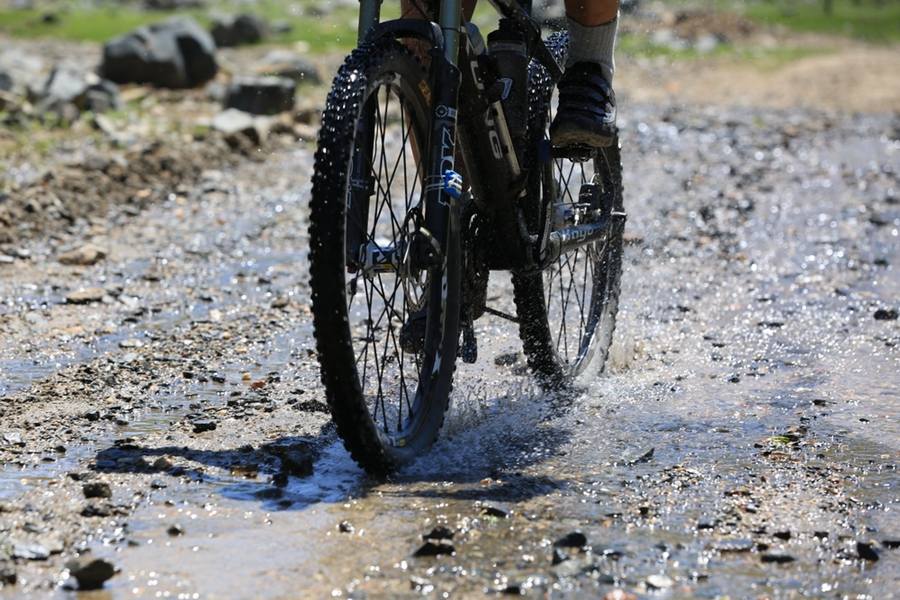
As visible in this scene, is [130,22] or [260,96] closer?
[260,96]

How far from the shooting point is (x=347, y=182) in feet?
8.64

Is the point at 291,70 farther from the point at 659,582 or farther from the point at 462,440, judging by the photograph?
the point at 659,582

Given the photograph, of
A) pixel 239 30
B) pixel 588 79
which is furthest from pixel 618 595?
pixel 239 30

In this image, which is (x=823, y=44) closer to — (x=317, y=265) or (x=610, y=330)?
(x=610, y=330)

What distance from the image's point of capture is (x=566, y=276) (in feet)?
16.1

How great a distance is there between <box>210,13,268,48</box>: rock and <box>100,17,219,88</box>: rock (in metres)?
6.67

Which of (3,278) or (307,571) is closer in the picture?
(307,571)

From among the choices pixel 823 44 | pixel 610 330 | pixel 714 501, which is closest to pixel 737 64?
pixel 823 44

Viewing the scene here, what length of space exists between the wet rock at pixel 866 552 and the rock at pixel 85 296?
3.56 metres

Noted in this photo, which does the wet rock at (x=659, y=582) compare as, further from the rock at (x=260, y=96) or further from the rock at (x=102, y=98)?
the rock at (x=102, y=98)

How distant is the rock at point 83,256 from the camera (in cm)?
565

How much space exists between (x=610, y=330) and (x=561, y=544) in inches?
77.6

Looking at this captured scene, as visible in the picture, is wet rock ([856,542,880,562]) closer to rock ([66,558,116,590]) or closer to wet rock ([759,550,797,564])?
wet rock ([759,550,797,564])

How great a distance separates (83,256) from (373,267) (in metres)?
3.20
